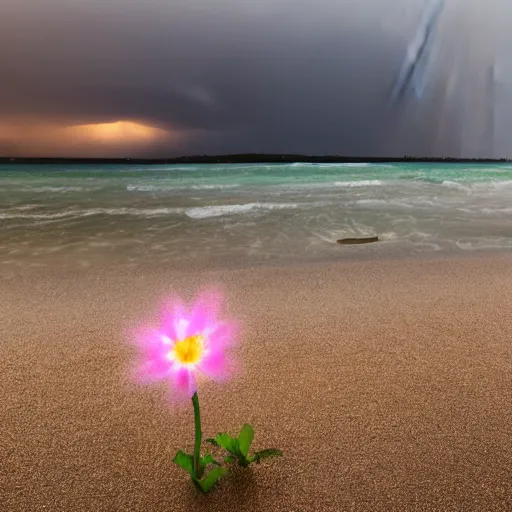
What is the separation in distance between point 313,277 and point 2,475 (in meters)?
3.16

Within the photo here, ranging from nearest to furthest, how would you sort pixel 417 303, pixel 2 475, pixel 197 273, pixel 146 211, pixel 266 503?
pixel 266 503, pixel 2 475, pixel 417 303, pixel 197 273, pixel 146 211

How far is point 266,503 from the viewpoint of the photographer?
1.43m

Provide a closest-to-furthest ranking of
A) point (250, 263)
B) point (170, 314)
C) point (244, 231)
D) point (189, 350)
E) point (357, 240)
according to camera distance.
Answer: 1. point (189, 350)
2. point (170, 314)
3. point (250, 263)
4. point (357, 240)
5. point (244, 231)

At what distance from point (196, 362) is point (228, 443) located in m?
0.50

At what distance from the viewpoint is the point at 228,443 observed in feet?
4.98

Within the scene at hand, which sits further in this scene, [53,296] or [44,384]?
[53,296]

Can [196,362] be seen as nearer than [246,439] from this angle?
Yes

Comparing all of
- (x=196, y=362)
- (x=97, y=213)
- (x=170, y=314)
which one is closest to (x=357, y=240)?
(x=170, y=314)

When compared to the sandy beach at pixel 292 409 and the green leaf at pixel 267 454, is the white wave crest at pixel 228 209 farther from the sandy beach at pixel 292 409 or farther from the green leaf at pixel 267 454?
the green leaf at pixel 267 454

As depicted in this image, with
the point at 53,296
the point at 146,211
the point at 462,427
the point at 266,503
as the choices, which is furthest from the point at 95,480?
the point at 146,211

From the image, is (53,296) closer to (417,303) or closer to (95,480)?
(95,480)

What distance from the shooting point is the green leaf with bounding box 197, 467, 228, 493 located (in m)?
1.39

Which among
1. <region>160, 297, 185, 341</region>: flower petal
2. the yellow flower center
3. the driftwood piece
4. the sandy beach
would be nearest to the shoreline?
the driftwood piece

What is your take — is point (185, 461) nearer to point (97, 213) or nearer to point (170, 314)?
point (170, 314)
